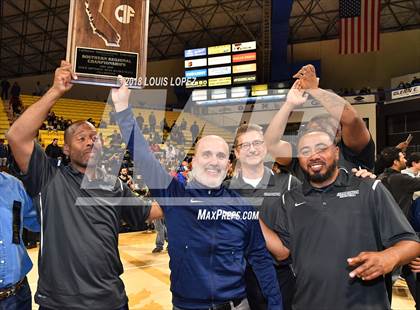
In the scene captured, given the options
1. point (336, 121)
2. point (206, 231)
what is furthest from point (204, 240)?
point (336, 121)

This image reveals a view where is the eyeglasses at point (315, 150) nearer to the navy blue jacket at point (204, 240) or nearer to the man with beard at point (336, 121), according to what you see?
the man with beard at point (336, 121)

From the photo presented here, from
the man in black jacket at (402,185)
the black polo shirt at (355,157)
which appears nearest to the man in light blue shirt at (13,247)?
the black polo shirt at (355,157)

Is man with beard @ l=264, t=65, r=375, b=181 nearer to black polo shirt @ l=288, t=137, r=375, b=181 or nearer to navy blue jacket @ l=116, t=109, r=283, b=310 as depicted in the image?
black polo shirt @ l=288, t=137, r=375, b=181

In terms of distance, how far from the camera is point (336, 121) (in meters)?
2.44

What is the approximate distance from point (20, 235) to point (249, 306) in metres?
1.39

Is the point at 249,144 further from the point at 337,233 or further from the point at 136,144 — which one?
the point at 337,233

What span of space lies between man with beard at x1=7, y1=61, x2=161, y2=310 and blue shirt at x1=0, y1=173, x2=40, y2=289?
135 millimetres

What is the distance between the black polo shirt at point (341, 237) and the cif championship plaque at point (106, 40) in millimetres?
1203

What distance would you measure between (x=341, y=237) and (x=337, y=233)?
1.0 inches

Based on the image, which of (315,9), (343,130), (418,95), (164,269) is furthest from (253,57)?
(343,130)

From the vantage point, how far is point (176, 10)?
21469mm

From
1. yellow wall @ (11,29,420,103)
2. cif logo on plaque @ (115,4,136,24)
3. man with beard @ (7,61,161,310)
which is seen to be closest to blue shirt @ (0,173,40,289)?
man with beard @ (7,61,161,310)

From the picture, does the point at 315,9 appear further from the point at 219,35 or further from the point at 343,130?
the point at 343,130

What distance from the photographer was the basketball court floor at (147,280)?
495cm
